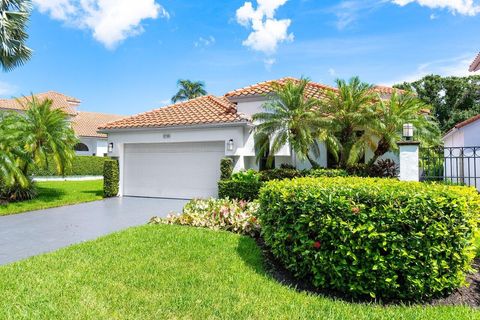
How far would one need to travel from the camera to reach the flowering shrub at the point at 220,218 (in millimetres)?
8352

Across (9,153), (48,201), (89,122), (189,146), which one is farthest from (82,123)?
(189,146)

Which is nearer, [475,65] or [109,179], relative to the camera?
[475,65]

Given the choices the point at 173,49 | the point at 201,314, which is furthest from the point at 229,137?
the point at 201,314

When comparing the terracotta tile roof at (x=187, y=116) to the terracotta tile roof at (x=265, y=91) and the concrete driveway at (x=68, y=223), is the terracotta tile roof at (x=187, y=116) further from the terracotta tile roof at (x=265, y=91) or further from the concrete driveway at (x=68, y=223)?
the concrete driveway at (x=68, y=223)

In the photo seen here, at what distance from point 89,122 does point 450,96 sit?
157 ft

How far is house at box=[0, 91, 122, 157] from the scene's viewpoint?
3953 cm

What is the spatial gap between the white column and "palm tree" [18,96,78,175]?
48.0 feet

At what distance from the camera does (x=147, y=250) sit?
22.5 ft

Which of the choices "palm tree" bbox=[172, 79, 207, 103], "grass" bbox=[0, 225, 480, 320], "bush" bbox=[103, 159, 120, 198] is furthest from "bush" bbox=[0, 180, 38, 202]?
"palm tree" bbox=[172, 79, 207, 103]

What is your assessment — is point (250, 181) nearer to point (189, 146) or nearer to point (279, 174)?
point (279, 174)

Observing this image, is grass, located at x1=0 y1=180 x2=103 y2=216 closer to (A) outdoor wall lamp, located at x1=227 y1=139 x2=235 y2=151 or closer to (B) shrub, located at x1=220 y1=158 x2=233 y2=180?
(B) shrub, located at x1=220 y1=158 x2=233 y2=180

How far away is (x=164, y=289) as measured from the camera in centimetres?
494

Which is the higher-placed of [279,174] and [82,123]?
[82,123]

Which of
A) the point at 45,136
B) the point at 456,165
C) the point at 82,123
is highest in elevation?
the point at 82,123
